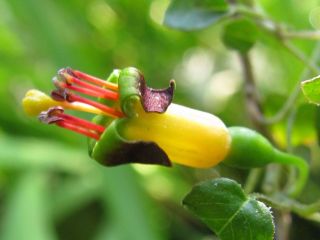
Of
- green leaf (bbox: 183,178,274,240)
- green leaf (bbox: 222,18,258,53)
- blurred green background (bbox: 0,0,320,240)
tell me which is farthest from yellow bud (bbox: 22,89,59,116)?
blurred green background (bbox: 0,0,320,240)

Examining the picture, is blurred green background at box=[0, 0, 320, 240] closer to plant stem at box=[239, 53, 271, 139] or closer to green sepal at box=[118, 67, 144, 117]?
plant stem at box=[239, 53, 271, 139]

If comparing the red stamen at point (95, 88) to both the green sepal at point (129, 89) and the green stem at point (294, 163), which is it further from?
the green stem at point (294, 163)

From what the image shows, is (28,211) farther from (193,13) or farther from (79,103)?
(79,103)

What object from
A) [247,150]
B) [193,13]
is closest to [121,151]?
[247,150]

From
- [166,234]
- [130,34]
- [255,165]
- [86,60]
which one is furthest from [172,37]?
[255,165]

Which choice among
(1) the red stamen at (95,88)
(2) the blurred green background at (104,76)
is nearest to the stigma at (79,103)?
(1) the red stamen at (95,88)


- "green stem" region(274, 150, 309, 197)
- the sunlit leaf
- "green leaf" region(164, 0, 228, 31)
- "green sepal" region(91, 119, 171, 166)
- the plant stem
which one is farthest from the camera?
the sunlit leaf

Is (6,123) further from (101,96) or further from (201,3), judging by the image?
(101,96)
